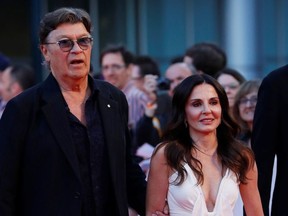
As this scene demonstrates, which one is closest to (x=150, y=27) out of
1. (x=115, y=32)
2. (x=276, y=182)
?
(x=115, y=32)

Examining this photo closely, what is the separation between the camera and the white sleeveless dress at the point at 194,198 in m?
5.43

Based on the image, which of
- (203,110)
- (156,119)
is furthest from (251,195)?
(156,119)

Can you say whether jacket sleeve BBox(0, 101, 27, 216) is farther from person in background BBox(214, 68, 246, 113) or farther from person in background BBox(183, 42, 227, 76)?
person in background BBox(183, 42, 227, 76)

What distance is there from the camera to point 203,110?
5633 mm

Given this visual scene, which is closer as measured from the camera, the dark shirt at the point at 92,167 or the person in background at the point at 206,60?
the dark shirt at the point at 92,167

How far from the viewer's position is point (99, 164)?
16.9ft

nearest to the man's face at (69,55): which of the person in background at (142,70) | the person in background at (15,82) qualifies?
the person in background at (15,82)

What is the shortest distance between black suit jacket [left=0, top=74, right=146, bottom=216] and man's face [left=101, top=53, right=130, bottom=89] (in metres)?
4.61

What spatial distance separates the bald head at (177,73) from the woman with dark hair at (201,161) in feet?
8.41

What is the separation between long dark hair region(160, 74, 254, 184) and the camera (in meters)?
5.56

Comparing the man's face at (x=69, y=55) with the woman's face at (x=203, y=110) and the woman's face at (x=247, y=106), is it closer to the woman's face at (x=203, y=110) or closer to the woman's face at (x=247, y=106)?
Result: the woman's face at (x=203, y=110)

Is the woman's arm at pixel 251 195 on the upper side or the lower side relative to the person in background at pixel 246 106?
lower

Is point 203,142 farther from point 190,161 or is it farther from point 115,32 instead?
point 115,32

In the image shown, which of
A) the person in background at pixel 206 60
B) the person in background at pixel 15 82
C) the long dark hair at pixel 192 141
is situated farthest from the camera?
the person in background at pixel 15 82
